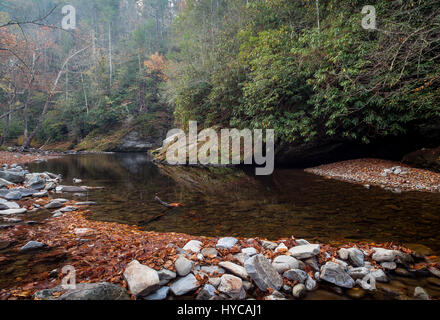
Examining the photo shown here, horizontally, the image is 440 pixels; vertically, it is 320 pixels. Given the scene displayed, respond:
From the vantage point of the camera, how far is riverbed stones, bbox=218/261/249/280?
89.2 inches

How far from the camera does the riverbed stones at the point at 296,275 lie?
226 centimetres

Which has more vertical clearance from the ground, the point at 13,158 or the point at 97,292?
the point at 13,158

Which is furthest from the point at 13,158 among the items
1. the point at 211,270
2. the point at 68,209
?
the point at 211,270

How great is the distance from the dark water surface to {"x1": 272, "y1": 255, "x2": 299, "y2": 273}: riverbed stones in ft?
3.72

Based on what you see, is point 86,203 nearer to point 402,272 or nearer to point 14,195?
point 14,195

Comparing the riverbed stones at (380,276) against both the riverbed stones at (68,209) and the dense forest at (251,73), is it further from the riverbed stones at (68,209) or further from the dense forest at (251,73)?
the riverbed stones at (68,209)

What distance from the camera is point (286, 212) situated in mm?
4883

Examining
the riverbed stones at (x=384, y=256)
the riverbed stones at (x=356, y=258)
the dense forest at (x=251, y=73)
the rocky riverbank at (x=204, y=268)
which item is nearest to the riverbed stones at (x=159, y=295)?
the rocky riverbank at (x=204, y=268)

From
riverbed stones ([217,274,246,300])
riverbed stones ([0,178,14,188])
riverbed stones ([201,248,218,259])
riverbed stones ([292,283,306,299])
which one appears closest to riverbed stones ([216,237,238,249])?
riverbed stones ([201,248,218,259])

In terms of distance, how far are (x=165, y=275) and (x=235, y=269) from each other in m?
0.73

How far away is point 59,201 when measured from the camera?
5211 millimetres

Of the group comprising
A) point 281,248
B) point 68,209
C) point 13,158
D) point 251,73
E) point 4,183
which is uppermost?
point 251,73

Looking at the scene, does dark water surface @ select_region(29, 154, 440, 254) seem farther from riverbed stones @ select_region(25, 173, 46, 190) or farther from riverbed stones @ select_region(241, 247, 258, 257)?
riverbed stones @ select_region(25, 173, 46, 190)

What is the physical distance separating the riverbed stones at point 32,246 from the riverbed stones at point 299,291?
10.5 ft
